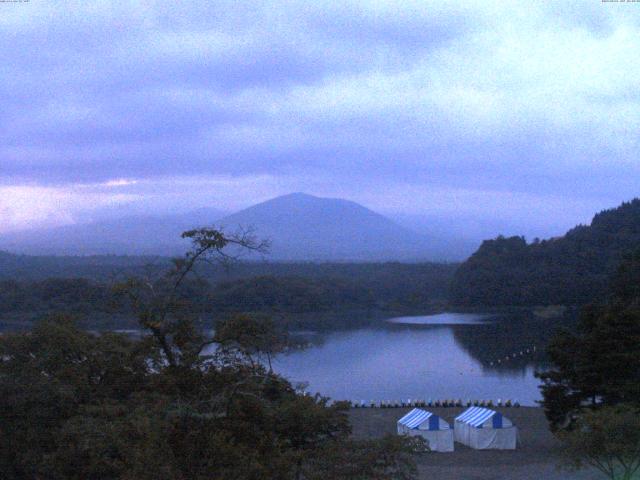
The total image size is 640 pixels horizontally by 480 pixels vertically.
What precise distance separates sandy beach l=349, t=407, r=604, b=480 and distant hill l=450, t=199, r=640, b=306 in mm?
23333

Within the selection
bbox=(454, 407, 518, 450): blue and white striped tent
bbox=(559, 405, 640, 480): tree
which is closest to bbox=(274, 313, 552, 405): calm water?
bbox=(454, 407, 518, 450): blue and white striped tent

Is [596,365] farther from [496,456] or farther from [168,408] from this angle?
[168,408]

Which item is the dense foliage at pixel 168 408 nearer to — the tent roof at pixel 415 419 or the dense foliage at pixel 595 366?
the dense foliage at pixel 595 366

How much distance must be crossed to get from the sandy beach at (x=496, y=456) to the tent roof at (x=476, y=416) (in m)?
0.39

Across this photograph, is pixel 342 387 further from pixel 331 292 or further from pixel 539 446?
pixel 331 292

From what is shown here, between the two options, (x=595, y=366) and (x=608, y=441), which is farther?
(x=595, y=366)

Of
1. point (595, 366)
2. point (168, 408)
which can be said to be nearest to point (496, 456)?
point (595, 366)

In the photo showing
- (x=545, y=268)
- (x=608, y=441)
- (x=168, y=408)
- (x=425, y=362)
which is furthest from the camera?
(x=545, y=268)

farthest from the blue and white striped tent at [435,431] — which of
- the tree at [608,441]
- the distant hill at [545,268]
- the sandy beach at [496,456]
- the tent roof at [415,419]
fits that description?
the distant hill at [545,268]

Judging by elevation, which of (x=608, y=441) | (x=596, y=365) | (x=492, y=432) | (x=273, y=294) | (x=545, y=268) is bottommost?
(x=492, y=432)

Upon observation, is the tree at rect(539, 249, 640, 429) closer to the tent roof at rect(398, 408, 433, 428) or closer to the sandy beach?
the sandy beach

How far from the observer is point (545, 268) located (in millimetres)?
39781

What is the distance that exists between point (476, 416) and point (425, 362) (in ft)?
39.6

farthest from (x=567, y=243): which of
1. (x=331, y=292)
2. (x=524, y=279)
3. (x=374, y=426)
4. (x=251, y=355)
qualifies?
(x=251, y=355)
